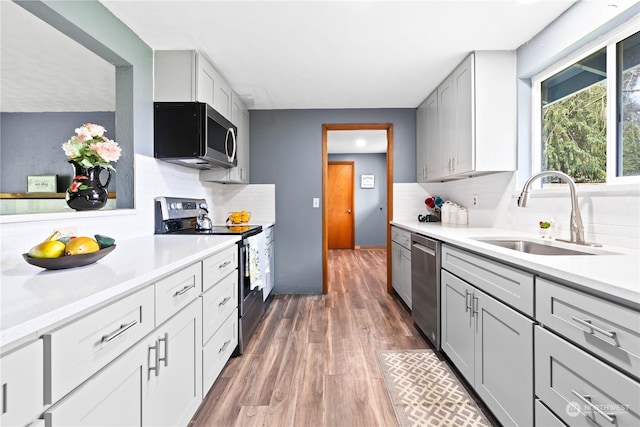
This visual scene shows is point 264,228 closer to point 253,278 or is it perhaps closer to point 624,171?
point 253,278

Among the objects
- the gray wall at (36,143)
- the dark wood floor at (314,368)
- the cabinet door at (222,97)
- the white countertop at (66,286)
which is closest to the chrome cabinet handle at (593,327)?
the dark wood floor at (314,368)

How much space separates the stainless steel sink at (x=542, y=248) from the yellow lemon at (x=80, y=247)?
2092mm

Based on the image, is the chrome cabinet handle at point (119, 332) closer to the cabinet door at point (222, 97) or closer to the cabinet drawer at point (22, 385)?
the cabinet drawer at point (22, 385)

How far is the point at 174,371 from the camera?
1.23 metres

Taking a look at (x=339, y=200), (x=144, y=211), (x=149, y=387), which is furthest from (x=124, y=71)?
(x=339, y=200)

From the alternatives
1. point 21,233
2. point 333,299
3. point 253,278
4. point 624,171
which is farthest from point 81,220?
point 624,171

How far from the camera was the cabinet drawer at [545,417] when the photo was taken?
1018 mm

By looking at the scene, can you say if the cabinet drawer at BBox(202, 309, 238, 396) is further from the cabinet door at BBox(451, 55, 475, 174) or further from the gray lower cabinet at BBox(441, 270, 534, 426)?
the cabinet door at BBox(451, 55, 475, 174)

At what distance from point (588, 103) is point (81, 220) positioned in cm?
303

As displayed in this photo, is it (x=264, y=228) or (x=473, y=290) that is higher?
(x=264, y=228)

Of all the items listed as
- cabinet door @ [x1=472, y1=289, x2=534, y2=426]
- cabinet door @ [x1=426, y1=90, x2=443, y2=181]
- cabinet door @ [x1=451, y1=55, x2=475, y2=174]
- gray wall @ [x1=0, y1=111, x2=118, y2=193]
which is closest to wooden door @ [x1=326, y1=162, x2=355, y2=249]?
cabinet door @ [x1=426, y1=90, x2=443, y2=181]

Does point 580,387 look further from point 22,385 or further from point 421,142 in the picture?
point 421,142

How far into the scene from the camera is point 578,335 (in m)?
0.93

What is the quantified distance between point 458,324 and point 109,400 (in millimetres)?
1731
